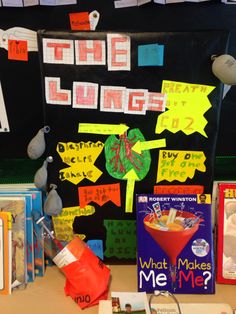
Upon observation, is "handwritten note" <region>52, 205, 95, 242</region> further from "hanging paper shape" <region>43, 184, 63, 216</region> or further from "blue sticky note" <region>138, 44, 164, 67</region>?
"blue sticky note" <region>138, 44, 164, 67</region>

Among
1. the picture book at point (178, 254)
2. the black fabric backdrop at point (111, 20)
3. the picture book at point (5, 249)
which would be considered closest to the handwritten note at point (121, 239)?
the picture book at point (178, 254)

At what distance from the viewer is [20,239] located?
4.30 feet

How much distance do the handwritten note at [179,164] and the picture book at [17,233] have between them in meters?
0.47

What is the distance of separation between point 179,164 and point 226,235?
0.28 m

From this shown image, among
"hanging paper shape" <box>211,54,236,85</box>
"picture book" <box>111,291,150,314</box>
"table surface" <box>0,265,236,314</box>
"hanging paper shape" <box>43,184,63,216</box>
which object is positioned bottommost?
"table surface" <box>0,265,236,314</box>

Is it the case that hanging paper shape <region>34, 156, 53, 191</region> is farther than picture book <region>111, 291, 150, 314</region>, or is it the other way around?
hanging paper shape <region>34, 156, 53, 191</region>

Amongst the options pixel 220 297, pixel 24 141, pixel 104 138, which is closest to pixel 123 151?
pixel 104 138

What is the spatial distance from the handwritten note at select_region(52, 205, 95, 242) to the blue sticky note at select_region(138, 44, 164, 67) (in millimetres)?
521

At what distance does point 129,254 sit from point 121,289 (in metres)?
0.15

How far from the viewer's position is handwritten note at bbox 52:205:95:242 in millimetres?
1400

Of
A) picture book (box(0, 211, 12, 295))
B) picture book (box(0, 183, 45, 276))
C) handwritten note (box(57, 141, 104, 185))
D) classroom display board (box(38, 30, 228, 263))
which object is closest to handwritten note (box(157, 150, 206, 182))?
classroom display board (box(38, 30, 228, 263))

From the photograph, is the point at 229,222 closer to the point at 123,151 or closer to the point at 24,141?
the point at 123,151

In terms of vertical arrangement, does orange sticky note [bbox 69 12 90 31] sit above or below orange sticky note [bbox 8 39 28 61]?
above

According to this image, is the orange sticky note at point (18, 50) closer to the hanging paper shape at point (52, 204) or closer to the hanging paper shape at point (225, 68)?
the hanging paper shape at point (52, 204)
